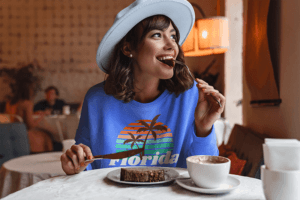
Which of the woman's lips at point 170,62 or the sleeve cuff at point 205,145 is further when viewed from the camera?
the woman's lips at point 170,62

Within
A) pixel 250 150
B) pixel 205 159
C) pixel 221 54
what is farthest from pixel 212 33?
pixel 205 159

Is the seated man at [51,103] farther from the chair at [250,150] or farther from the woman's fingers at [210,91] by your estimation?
the woman's fingers at [210,91]

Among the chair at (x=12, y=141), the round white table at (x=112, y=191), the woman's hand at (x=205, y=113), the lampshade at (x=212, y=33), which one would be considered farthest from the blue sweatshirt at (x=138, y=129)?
the lampshade at (x=212, y=33)

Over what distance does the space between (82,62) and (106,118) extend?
5.50 m

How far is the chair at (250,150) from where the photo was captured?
4.79ft

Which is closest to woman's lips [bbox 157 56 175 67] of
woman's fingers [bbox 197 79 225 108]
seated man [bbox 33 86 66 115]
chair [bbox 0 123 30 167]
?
woman's fingers [bbox 197 79 225 108]

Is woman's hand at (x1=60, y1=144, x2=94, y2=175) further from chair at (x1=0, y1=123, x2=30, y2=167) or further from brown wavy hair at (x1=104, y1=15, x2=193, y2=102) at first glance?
chair at (x1=0, y1=123, x2=30, y2=167)

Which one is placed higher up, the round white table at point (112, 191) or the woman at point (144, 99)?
the woman at point (144, 99)

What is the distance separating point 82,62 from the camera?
6.30 meters

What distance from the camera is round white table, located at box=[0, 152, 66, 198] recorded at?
1.37 meters

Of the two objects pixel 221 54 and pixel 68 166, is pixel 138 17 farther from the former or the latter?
pixel 221 54

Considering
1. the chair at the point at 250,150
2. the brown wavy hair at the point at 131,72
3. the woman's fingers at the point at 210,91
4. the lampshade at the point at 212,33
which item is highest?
the lampshade at the point at 212,33

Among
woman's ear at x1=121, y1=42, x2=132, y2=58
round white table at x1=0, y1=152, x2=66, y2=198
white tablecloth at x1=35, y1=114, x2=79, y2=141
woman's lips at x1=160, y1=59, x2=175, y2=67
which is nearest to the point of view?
woman's lips at x1=160, y1=59, x2=175, y2=67

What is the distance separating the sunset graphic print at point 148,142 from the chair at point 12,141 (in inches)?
51.5
